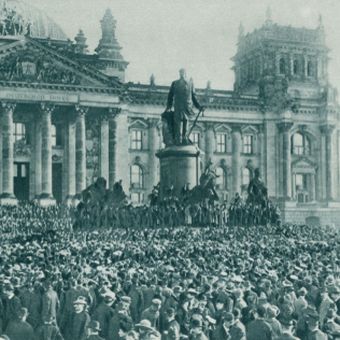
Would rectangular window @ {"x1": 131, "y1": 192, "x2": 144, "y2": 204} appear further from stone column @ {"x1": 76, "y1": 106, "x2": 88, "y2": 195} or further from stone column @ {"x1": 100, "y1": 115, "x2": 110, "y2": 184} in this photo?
stone column @ {"x1": 76, "y1": 106, "x2": 88, "y2": 195}

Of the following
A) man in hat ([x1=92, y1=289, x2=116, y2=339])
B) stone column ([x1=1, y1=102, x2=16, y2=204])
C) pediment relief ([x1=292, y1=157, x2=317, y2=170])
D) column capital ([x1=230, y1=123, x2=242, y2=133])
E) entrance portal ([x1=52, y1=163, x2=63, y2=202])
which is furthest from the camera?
pediment relief ([x1=292, y1=157, x2=317, y2=170])

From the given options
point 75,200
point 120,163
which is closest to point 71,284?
point 75,200

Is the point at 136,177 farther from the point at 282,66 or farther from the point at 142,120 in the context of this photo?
the point at 282,66

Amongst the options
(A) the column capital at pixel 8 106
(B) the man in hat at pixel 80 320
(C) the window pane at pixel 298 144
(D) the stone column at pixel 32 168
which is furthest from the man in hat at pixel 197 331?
(C) the window pane at pixel 298 144

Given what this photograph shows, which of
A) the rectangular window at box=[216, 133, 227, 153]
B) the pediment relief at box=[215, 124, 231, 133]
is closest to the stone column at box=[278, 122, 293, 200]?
the pediment relief at box=[215, 124, 231, 133]

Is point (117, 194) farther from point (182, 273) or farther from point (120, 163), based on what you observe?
point (120, 163)

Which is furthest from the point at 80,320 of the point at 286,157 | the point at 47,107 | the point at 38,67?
the point at 286,157
